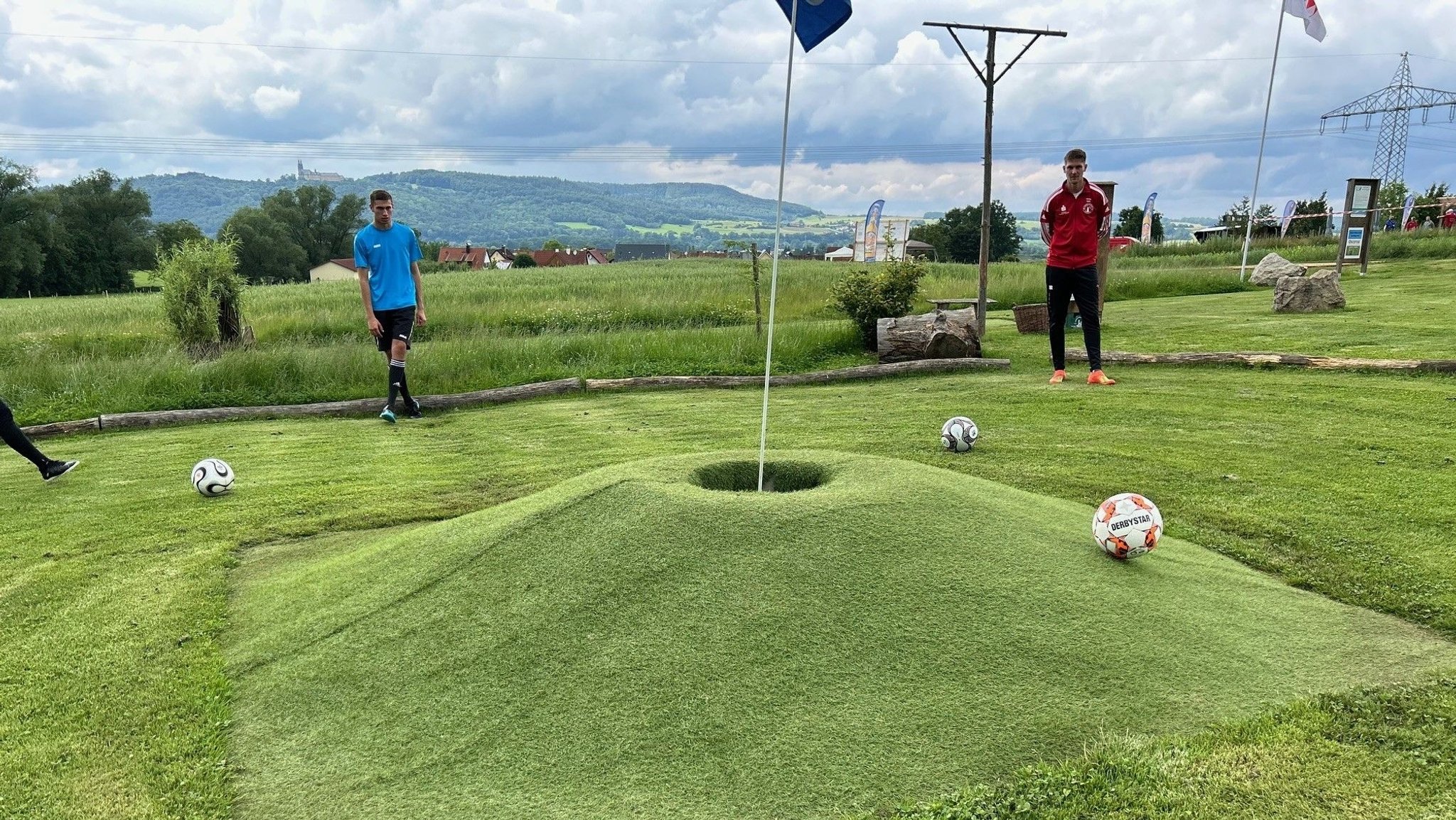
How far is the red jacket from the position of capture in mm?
8305

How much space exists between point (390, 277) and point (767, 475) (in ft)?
17.1

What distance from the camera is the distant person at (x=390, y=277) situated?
7.96m

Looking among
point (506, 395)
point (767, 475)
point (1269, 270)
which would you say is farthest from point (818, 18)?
point (1269, 270)

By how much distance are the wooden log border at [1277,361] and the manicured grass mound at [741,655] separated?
627cm

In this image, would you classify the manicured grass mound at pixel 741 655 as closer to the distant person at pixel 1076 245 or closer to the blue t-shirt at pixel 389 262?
the blue t-shirt at pixel 389 262

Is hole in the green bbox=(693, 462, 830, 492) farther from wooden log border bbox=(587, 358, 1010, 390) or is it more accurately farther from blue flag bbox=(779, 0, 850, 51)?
wooden log border bbox=(587, 358, 1010, 390)

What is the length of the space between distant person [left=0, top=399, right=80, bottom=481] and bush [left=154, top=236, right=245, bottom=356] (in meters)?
5.98

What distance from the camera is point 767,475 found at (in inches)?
178

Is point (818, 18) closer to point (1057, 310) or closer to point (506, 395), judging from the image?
point (1057, 310)

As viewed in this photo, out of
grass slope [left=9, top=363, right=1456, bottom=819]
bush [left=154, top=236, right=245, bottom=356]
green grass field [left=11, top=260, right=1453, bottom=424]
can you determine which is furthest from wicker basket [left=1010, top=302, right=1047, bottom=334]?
bush [left=154, top=236, right=245, bottom=356]

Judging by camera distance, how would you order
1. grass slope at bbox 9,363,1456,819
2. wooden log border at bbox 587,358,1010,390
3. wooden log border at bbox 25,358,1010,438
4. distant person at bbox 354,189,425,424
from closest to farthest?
1. grass slope at bbox 9,363,1456,819
2. distant person at bbox 354,189,425,424
3. wooden log border at bbox 25,358,1010,438
4. wooden log border at bbox 587,358,1010,390

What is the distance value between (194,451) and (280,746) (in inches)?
224

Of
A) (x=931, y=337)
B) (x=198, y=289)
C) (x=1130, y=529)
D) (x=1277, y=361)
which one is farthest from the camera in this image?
(x=198, y=289)

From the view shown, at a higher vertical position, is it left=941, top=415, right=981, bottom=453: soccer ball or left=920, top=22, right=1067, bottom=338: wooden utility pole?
left=920, top=22, right=1067, bottom=338: wooden utility pole
